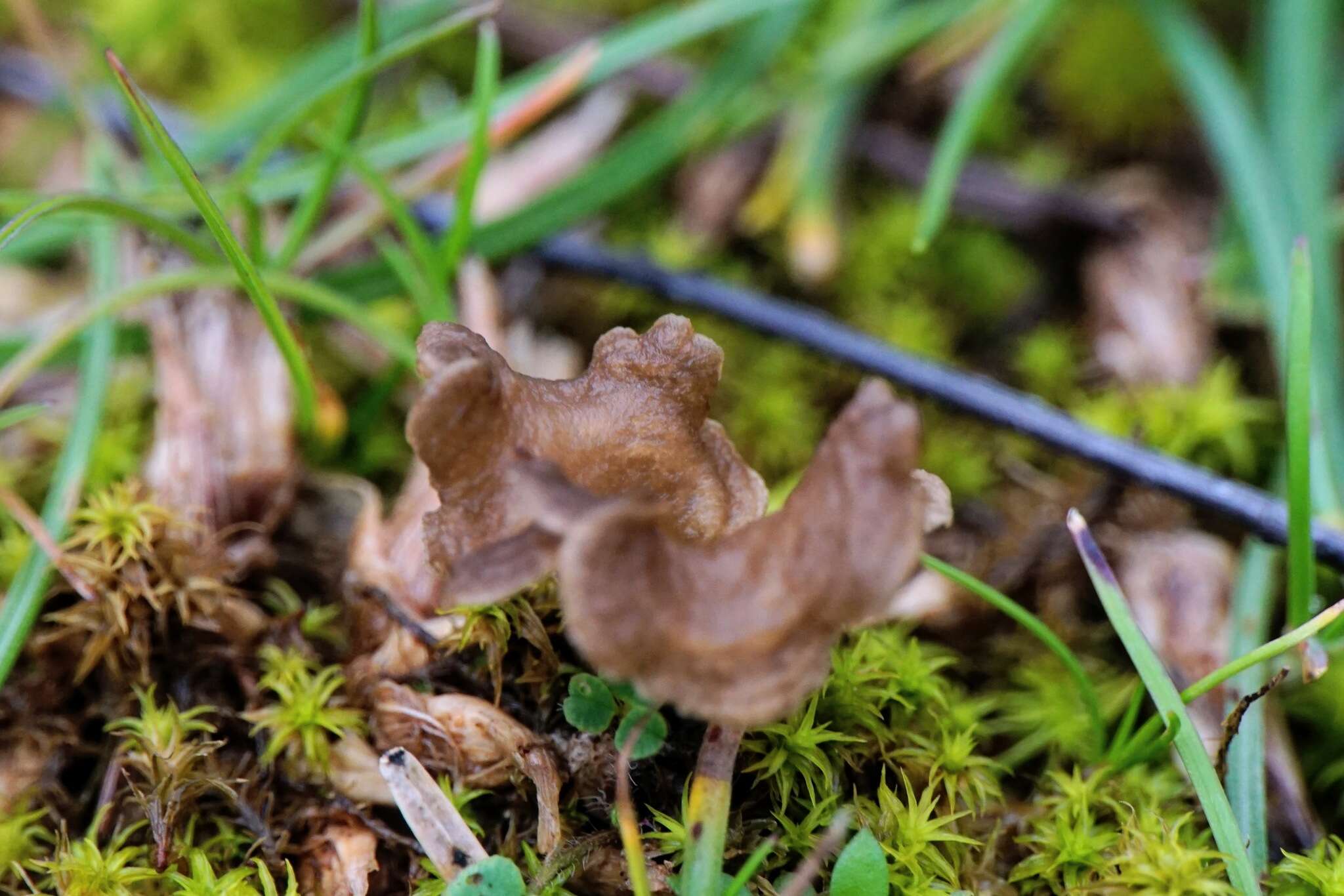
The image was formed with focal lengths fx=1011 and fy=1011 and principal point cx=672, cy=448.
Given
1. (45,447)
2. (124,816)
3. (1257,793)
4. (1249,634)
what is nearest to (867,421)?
(1257,793)

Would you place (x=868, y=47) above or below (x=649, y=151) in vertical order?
above

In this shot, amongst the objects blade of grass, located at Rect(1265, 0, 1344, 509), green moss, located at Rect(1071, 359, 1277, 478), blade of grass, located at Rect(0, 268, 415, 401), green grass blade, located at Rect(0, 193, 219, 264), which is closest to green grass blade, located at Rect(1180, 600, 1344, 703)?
green moss, located at Rect(1071, 359, 1277, 478)

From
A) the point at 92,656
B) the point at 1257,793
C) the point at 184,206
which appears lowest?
the point at 1257,793

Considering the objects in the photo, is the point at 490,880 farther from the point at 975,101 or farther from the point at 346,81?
the point at 975,101

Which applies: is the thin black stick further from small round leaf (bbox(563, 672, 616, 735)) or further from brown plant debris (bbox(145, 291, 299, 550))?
small round leaf (bbox(563, 672, 616, 735))

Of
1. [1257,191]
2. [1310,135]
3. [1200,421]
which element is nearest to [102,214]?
[1200,421]

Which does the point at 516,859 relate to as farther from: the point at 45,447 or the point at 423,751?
the point at 45,447

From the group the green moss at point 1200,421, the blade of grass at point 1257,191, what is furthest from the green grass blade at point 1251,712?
the green moss at point 1200,421
